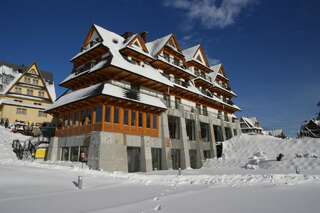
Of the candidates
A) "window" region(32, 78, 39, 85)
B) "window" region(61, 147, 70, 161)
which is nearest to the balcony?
"window" region(61, 147, 70, 161)

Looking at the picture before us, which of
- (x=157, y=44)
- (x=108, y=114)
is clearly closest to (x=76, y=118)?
(x=108, y=114)

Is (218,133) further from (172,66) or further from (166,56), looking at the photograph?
(166,56)

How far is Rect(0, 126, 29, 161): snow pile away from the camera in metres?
29.2

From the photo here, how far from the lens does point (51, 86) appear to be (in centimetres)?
5300

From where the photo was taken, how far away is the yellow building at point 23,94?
43719 millimetres

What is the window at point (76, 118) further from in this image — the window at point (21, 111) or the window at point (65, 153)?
the window at point (21, 111)

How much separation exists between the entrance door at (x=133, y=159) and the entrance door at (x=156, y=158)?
8.65 ft

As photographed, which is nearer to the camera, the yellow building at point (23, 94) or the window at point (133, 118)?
the window at point (133, 118)

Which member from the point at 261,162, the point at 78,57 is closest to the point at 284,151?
the point at 261,162

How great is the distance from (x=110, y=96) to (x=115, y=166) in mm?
6634

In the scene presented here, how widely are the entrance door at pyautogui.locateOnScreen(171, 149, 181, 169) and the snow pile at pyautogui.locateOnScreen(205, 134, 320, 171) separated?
15.9 ft

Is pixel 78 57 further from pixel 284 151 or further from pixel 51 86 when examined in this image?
pixel 284 151

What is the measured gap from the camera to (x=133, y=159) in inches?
1046

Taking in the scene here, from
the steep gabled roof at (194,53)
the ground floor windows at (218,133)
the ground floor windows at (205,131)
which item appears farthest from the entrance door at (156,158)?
the steep gabled roof at (194,53)
